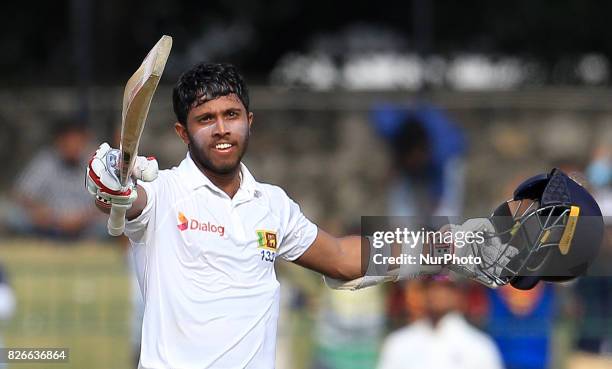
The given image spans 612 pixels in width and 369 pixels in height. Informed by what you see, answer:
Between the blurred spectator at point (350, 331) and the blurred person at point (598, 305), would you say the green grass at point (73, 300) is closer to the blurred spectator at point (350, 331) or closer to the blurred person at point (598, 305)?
the blurred spectator at point (350, 331)

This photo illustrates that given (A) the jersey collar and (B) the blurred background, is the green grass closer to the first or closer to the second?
(B) the blurred background

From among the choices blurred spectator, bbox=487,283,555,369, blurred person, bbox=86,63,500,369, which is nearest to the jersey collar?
blurred person, bbox=86,63,500,369

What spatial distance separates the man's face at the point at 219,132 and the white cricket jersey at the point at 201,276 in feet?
0.31

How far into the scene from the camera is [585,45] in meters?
17.5

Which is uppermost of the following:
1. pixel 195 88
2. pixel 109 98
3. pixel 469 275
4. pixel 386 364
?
pixel 109 98

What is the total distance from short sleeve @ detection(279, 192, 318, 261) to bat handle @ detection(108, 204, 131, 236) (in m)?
0.71

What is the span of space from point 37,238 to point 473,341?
18.8ft

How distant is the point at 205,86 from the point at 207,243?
1.94 feet

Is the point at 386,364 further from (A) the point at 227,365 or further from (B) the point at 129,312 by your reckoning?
(A) the point at 227,365

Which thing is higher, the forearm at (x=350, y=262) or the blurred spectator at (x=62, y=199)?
the blurred spectator at (x=62, y=199)

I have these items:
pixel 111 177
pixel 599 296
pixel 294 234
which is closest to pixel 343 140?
pixel 599 296

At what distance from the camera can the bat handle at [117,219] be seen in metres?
4.94

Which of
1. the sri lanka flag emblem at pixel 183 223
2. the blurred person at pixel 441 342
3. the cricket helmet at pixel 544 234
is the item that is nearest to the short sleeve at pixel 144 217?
the sri lanka flag emblem at pixel 183 223

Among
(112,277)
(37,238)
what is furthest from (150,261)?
(37,238)
